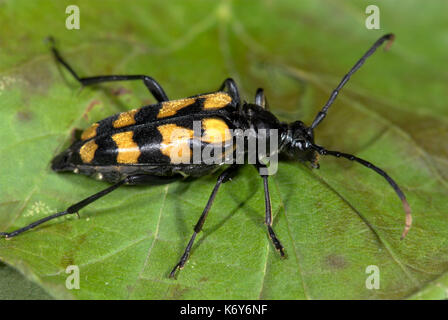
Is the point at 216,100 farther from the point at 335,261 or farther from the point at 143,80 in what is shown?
the point at 335,261

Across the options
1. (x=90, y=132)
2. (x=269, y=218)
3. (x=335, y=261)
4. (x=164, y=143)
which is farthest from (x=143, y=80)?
(x=335, y=261)

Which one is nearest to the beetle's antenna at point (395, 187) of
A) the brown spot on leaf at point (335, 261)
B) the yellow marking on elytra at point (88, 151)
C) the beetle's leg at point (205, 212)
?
the brown spot on leaf at point (335, 261)

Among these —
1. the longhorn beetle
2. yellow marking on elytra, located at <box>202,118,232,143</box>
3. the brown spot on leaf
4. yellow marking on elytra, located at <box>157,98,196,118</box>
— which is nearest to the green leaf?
the brown spot on leaf

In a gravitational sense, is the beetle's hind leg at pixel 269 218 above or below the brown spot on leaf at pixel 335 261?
above

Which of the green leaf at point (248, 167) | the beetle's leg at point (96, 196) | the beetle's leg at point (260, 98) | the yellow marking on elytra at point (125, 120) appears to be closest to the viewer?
the green leaf at point (248, 167)

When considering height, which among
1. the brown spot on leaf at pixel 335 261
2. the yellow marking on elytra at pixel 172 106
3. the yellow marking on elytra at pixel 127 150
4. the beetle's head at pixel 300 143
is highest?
the yellow marking on elytra at pixel 172 106

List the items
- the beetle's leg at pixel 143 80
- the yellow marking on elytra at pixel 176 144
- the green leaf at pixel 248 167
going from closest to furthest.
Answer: the green leaf at pixel 248 167 < the yellow marking on elytra at pixel 176 144 < the beetle's leg at pixel 143 80

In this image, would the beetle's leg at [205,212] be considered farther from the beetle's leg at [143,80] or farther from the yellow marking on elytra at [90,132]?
the yellow marking on elytra at [90,132]
